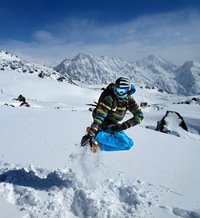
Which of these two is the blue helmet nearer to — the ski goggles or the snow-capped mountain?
the ski goggles

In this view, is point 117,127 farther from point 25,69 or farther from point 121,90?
point 25,69

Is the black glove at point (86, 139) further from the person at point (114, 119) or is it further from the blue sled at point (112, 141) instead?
the blue sled at point (112, 141)

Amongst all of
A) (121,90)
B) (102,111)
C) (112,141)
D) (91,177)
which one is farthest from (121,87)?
(91,177)

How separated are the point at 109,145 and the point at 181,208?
80.3 inches

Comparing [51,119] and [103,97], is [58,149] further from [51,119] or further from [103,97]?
[51,119]

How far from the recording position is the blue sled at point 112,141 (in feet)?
20.2

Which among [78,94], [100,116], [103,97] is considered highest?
[103,97]

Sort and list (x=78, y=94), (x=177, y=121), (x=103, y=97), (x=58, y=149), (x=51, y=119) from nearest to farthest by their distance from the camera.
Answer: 1. (x=103, y=97)
2. (x=58, y=149)
3. (x=51, y=119)
4. (x=177, y=121)
5. (x=78, y=94)

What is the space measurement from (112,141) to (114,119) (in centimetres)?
52

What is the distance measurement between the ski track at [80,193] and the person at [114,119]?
67 centimetres

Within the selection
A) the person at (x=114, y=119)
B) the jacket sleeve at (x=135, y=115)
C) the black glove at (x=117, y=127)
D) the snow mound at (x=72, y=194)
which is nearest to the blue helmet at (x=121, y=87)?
the person at (x=114, y=119)

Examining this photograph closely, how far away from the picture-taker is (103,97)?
19.7 feet

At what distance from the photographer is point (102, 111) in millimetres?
5805

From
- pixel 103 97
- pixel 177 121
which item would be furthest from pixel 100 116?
pixel 177 121
